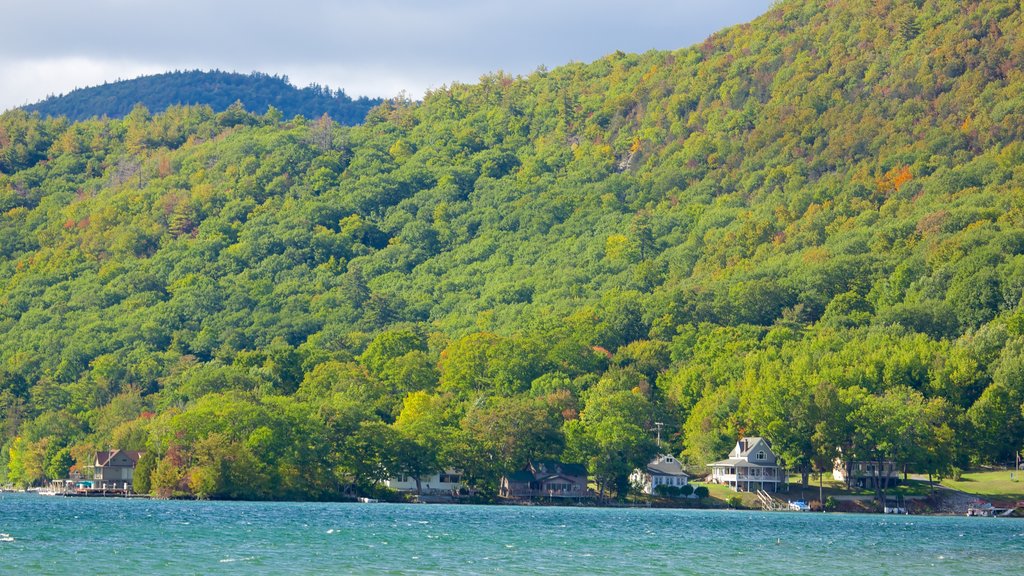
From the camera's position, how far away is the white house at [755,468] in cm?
13975

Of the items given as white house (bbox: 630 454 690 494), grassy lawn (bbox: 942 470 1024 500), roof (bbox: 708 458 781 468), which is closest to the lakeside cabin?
grassy lawn (bbox: 942 470 1024 500)

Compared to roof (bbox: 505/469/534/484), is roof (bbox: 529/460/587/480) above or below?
above

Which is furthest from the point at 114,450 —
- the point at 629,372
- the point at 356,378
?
the point at 629,372

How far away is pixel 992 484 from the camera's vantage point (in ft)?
447

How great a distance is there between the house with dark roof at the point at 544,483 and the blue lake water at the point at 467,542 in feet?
80.4

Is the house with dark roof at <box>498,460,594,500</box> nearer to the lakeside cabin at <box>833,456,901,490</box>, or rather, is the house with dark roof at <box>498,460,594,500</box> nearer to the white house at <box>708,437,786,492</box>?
the white house at <box>708,437,786,492</box>

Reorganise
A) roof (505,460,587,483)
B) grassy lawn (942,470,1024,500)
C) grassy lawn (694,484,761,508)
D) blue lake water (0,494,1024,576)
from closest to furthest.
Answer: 1. blue lake water (0,494,1024,576)
2. grassy lawn (942,470,1024,500)
3. grassy lawn (694,484,761,508)
4. roof (505,460,587,483)

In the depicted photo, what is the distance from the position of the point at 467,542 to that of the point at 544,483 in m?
63.6

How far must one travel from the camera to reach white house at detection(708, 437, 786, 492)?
13975 cm

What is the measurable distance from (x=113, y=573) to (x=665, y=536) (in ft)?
122

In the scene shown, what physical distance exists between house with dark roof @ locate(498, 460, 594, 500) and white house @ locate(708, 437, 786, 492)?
13.4 meters

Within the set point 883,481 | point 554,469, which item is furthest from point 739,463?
point 554,469

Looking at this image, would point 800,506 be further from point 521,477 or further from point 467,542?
point 467,542

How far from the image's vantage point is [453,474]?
140 metres
